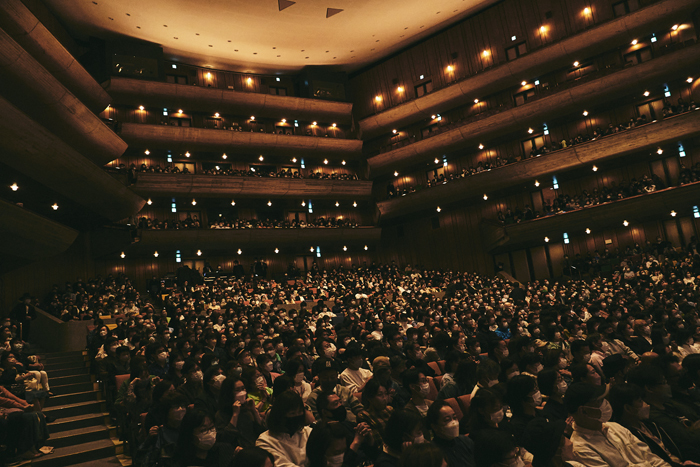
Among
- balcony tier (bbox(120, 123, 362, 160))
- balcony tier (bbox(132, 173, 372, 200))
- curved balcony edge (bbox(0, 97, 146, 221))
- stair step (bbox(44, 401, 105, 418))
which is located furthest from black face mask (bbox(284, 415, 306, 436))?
balcony tier (bbox(120, 123, 362, 160))

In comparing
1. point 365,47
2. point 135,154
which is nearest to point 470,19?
point 365,47

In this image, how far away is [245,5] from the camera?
2070 centimetres

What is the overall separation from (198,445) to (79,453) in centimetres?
333

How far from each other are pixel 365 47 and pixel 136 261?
15.4 meters

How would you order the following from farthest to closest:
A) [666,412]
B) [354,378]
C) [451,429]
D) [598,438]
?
[354,378]
[666,412]
[598,438]
[451,429]

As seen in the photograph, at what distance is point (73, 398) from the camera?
26.0 feet

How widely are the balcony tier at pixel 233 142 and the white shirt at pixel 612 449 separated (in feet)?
71.5

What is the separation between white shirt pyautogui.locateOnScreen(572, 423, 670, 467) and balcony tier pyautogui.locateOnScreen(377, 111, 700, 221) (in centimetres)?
1906

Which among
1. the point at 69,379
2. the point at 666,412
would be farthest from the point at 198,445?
the point at 69,379

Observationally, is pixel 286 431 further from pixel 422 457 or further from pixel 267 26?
pixel 267 26

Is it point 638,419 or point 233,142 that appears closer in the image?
point 638,419

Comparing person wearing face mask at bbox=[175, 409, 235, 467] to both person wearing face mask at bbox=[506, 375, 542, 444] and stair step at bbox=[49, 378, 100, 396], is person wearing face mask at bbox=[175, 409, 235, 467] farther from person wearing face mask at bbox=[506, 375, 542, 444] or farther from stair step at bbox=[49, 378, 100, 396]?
stair step at bbox=[49, 378, 100, 396]

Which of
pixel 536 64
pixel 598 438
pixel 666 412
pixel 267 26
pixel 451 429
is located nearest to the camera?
pixel 451 429

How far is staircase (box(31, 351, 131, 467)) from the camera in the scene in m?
5.76
